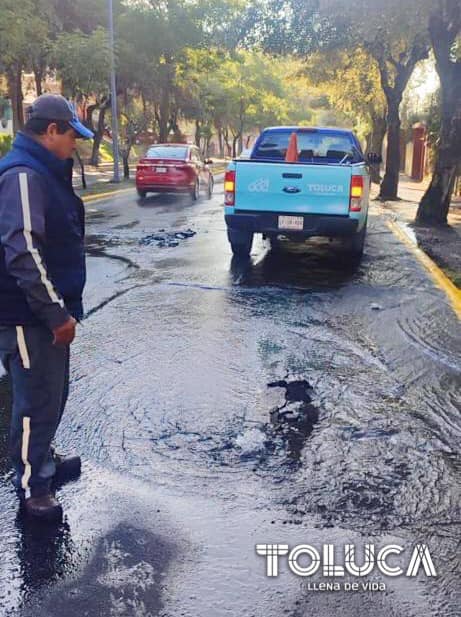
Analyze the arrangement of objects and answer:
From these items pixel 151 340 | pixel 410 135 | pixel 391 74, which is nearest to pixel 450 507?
pixel 151 340

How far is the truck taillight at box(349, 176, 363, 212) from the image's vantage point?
30.5ft

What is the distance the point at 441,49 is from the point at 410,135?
30.3m

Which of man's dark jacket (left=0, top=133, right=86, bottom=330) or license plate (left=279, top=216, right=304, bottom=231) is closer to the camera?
man's dark jacket (left=0, top=133, right=86, bottom=330)

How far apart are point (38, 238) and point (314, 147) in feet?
28.7

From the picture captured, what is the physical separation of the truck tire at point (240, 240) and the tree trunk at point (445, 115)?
6.42 meters

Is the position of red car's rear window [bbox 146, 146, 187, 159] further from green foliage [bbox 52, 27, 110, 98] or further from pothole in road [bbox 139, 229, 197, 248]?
pothole in road [bbox 139, 229, 197, 248]

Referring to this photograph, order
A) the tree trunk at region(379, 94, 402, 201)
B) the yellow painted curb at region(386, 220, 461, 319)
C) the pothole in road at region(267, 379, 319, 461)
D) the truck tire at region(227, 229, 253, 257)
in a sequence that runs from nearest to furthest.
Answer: the pothole in road at region(267, 379, 319, 461), the yellow painted curb at region(386, 220, 461, 319), the truck tire at region(227, 229, 253, 257), the tree trunk at region(379, 94, 402, 201)

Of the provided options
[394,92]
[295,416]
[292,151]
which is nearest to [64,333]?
[295,416]

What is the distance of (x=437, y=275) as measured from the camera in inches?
384

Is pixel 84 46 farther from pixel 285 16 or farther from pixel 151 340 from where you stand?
pixel 151 340

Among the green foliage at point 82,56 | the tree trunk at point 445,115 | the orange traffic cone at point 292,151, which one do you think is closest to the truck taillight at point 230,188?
the orange traffic cone at point 292,151

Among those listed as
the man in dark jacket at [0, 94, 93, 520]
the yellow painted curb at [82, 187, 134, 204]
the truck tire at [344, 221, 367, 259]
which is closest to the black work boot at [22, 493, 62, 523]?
the man in dark jacket at [0, 94, 93, 520]

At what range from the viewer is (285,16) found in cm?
2089

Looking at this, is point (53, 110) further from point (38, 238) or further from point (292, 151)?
point (292, 151)
